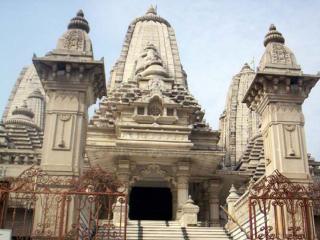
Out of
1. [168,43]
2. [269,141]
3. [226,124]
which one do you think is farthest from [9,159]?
[226,124]

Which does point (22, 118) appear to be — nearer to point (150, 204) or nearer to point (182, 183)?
point (150, 204)

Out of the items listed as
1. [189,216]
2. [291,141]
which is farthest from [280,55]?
[189,216]

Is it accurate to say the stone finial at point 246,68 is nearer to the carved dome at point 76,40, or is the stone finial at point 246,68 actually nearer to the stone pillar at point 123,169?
the stone pillar at point 123,169

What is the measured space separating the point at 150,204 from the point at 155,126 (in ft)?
24.4

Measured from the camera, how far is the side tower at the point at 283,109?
49.1 feet

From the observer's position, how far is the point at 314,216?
577 inches

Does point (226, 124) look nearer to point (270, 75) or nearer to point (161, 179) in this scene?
point (161, 179)

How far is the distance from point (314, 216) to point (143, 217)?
18.0m

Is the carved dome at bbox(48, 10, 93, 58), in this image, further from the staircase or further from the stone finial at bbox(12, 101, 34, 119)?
the stone finial at bbox(12, 101, 34, 119)

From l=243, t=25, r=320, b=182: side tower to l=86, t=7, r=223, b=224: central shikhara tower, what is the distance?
9.03 meters

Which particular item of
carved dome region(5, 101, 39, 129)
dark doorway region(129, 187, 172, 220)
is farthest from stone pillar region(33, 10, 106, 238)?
carved dome region(5, 101, 39, 129)

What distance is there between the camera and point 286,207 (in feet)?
43.6

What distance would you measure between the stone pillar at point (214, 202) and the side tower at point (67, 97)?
13.2 metres

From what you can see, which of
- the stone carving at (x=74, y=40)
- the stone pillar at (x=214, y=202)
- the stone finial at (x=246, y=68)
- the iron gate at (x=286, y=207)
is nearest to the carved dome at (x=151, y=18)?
the stone finial at (x=246, y=68)
